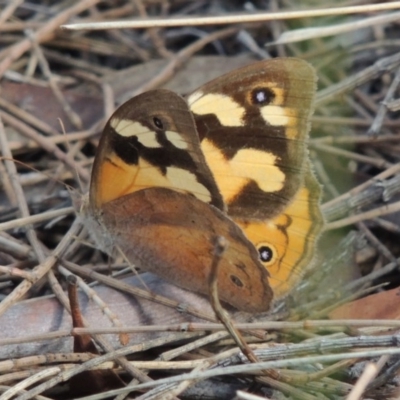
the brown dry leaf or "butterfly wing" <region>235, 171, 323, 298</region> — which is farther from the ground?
"butterfly wing" <region>235, 171, 323, 298</region>

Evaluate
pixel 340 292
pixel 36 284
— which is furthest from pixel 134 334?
pixel 340 292

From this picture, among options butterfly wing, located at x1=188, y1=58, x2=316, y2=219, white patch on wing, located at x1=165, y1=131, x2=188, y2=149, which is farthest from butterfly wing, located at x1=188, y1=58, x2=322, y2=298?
white patch on wing, located at x1=165, y1=131, x2=188, y2=149

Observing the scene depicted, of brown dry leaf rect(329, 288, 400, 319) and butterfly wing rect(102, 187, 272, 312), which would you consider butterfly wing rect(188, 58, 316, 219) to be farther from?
brown dry leaf rect(329, 288, 400, 319)

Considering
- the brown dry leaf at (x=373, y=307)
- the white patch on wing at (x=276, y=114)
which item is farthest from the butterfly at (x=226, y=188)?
the brown dry leaf at (x=373, y=307)

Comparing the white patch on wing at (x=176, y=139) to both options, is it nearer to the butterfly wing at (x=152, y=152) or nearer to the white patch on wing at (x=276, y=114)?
the butterfly wing at (x=152, y=152)

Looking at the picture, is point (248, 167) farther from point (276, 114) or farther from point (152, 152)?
point (152, 152)

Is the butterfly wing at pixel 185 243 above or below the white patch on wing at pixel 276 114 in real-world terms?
below

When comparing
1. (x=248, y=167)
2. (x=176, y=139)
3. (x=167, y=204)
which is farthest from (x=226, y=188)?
(x=176, y=139)

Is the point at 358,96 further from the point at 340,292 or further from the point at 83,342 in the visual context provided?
the point at 83,342

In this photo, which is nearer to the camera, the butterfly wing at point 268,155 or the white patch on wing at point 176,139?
the white patch on wing at point 176,139
